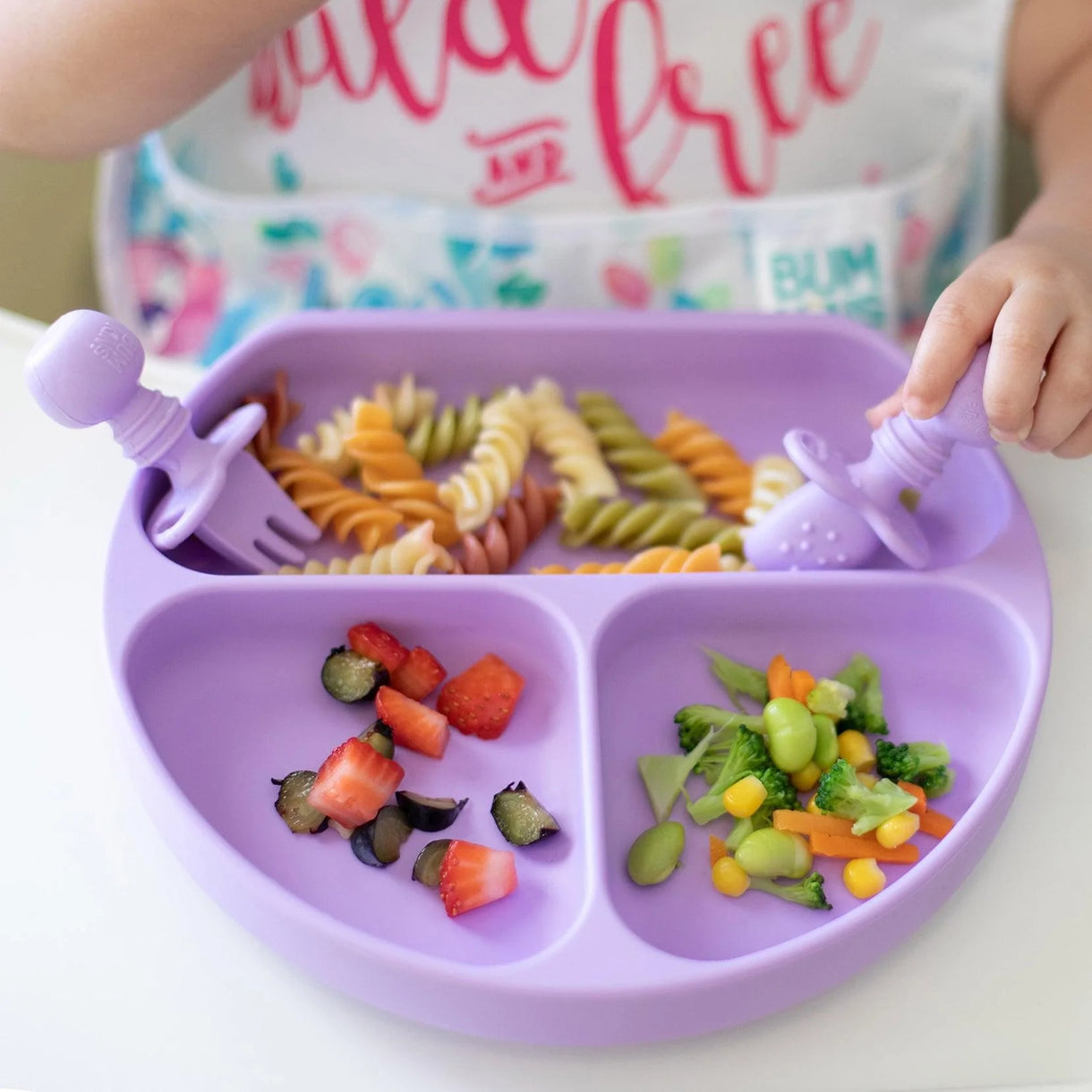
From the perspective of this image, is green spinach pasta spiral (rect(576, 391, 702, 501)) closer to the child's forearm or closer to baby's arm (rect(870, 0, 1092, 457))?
baby's arm (rect(870, 0, 1092, 457))

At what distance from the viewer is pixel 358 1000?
0.97 metres

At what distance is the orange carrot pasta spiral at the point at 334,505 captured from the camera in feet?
4.08

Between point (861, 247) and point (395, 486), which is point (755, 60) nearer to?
point (861, 247)

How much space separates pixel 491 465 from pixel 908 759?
1.60 ft

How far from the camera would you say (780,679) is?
1138 mm

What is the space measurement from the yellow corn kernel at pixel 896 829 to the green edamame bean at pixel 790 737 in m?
0.08

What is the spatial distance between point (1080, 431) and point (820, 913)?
1.62 ft

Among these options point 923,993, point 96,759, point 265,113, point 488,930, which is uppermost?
point 265,113

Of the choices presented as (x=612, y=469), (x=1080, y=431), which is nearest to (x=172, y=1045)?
(x=612, y=469)

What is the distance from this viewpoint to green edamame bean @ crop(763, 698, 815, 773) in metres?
1.07

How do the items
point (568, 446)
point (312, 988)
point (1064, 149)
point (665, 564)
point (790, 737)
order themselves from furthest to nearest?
1. point (1064, 149)
2. point (568, 446)
3. point (665, 564)
4. point (790, 737)
5. point (312, 988)

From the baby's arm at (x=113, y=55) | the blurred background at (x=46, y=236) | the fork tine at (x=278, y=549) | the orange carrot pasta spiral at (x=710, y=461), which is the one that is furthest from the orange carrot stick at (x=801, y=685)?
the blurred background at (x=46, y=236)

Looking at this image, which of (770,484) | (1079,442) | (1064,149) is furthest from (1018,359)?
(1064,149)

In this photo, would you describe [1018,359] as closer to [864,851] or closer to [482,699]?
[864,851]
